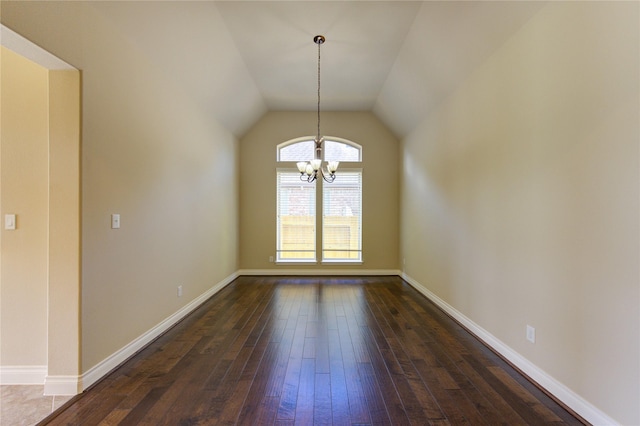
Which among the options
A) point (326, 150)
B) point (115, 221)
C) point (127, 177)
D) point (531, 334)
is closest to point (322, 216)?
point (326, 150)

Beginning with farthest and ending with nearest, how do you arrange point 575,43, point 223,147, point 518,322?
point 223,147
point 518,322
point 575,43

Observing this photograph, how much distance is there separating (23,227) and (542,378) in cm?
414

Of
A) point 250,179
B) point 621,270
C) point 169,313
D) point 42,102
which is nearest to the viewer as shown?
point 621,270

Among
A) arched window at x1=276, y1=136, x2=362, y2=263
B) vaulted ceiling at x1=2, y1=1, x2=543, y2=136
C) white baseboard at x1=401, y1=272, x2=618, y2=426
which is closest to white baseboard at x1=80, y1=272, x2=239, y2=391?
arched window at x1=276, y1=136, x2=362, y2=263

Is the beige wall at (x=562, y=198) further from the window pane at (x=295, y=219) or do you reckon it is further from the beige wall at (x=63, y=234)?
the beige wall at (x=63, y=234)

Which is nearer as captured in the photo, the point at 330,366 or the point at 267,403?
the point at 267,403

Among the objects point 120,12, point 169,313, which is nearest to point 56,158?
point 120,12

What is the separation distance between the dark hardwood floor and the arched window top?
138 inches

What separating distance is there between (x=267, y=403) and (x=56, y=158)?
7.63ft

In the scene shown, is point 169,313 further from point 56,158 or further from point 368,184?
point 368,184

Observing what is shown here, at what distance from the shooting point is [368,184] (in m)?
5.97

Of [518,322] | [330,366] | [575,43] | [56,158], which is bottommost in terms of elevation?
[330,366]

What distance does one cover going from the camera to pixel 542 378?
209 cm

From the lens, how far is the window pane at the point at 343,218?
6008 mm
